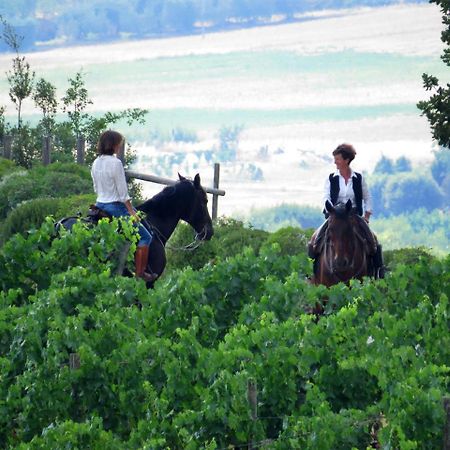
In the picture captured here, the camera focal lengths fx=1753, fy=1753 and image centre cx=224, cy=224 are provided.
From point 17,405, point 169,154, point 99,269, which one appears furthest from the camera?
point 169,154

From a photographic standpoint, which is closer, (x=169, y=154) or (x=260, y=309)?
(x=260, y=309)

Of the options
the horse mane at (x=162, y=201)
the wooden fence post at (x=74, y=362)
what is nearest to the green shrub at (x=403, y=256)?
the horse mane at (x=162, y=201)

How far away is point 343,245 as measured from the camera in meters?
19.8

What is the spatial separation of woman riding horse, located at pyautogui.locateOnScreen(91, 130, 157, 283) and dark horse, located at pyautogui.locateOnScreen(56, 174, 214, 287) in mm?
503

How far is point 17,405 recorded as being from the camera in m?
14.1

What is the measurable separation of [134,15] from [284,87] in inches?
720

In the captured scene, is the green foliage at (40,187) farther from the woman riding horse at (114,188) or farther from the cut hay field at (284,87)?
the cut hay field at (284,87)

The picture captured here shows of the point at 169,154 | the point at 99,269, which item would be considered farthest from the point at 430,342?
the point at 169,154

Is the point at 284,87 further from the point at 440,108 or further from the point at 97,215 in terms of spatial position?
the point at 97,215

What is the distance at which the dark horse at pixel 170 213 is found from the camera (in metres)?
21.2

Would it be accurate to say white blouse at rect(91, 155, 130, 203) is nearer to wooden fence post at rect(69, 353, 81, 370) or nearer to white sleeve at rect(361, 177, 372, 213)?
white sleeve at rect(361, 177, 372, 213)

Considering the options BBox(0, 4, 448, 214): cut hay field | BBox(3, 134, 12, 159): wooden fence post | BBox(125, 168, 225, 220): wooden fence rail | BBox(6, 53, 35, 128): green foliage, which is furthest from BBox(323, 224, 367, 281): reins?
BBox(0, 4, 448, 214): cut hay field

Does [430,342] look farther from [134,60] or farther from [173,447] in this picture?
[134,60]

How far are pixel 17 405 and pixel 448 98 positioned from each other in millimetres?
15617
